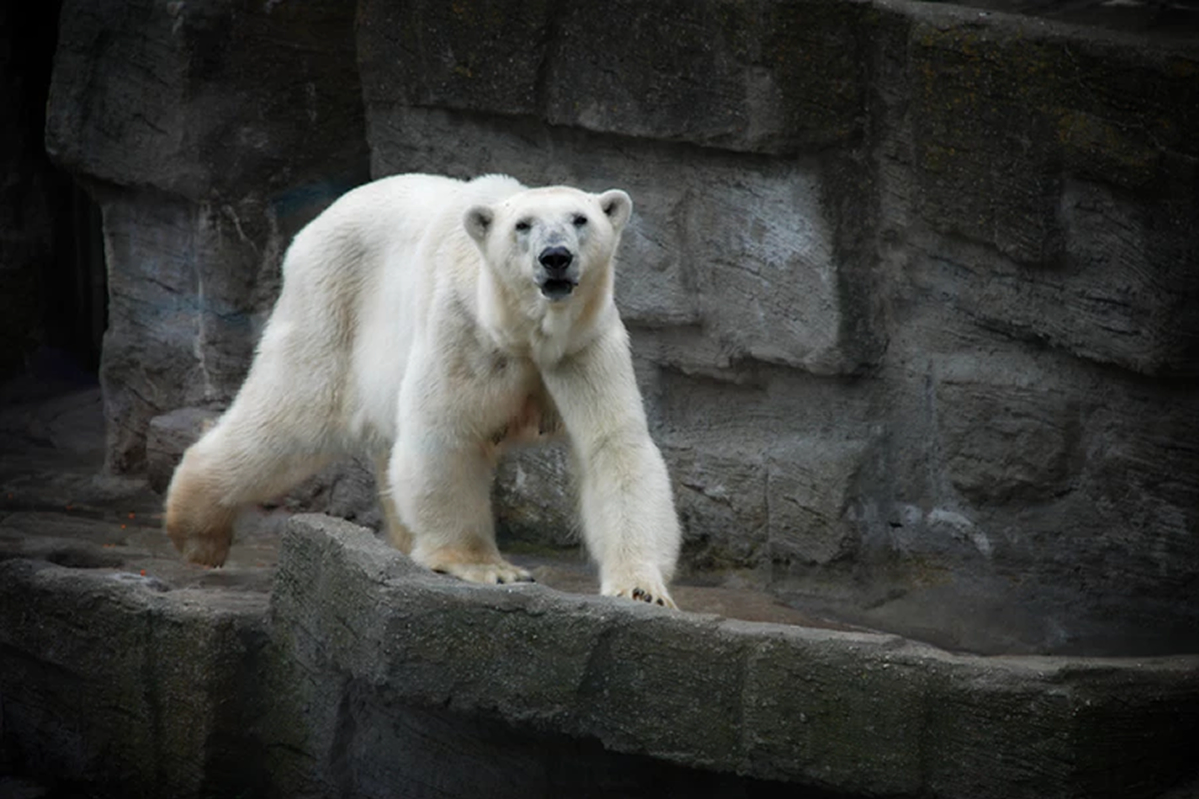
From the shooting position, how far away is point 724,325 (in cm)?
664

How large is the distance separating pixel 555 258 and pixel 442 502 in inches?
33.7

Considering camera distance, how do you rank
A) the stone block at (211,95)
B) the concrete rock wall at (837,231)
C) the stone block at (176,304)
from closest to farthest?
the concrete rock wall at (837,231) → the stone block at (211,95) → the stone block at (176,304)

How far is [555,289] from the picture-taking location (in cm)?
494

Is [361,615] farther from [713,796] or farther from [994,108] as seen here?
[994,108]

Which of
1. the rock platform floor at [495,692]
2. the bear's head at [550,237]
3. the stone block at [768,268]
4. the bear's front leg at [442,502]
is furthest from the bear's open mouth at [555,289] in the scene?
the stone block at [768,268]

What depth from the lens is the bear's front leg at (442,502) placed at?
5.33 metres

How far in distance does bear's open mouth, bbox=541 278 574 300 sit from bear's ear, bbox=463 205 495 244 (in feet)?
1.19

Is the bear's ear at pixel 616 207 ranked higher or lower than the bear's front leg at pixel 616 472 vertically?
A: higher

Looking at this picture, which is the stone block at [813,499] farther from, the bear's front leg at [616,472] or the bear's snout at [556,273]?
the bear's snout at [556,273]

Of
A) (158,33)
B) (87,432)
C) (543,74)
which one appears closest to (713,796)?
(543,74)

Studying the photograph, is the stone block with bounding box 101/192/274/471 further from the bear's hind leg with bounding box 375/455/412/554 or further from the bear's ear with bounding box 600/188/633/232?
the bear's ear with bounding box 600/188/633/232

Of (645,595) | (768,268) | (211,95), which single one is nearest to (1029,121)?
(768,268)

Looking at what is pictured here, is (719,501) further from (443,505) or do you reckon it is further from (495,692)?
(495,692)

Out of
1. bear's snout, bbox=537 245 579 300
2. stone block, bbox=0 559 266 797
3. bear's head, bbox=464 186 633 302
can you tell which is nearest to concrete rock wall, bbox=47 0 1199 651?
bear's head, bbox=464 186 633 302
